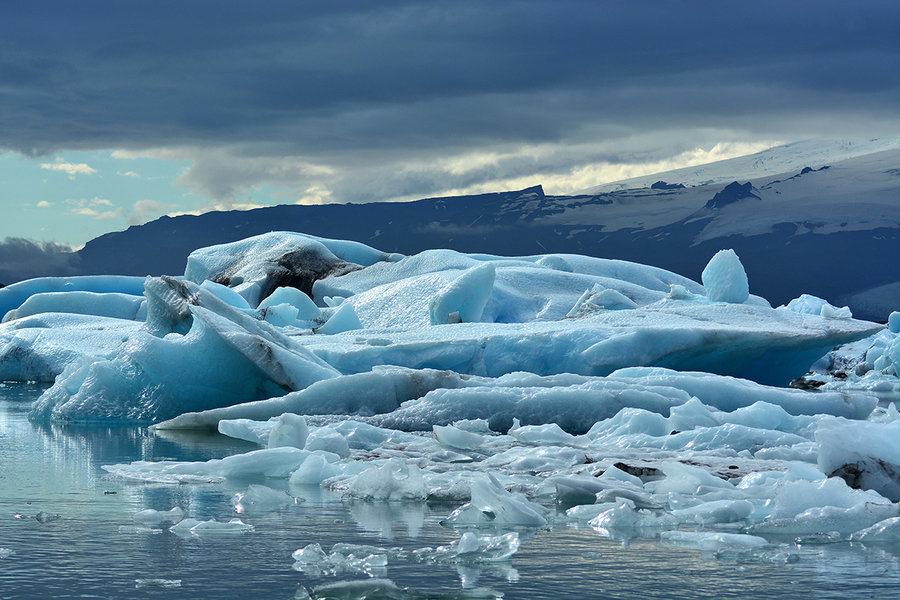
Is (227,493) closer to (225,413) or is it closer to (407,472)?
(407,472)

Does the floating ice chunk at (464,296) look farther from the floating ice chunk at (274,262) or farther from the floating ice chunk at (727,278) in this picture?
the floating ice chunk at (274,262)

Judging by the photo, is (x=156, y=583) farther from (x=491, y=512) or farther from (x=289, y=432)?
(x=289, y=432)

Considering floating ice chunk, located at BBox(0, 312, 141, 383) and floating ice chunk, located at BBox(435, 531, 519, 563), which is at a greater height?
floating ice chunk, located at BBox(0, 312, 141, 383)

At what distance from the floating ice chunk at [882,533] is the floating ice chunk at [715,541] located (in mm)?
329

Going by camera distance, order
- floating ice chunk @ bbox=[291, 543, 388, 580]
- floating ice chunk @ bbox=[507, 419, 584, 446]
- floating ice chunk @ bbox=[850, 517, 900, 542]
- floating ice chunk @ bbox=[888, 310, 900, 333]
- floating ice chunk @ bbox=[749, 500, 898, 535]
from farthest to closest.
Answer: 1. floating ice chunk @ bbox=[888, 310, 900, 333]
2. floating ice chunk @ bbox=[507, 419, 584, 446]
3. floating ice chunk @ bbox=[749, 500, 898, 535]
4. floating ice chunk @ bbox=[850, 517, 900, 542]
5. floating ice chunk @ bbox=[291, 543, 388, 580]

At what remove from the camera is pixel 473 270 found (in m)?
14.2

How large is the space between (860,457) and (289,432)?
3.00m

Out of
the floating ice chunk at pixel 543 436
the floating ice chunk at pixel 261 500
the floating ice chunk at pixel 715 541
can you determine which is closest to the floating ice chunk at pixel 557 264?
the floating ice chunk at pixel 543 436

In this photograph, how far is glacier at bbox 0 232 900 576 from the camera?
364cm

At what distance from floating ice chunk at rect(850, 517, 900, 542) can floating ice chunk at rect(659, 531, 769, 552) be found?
0.33 meters

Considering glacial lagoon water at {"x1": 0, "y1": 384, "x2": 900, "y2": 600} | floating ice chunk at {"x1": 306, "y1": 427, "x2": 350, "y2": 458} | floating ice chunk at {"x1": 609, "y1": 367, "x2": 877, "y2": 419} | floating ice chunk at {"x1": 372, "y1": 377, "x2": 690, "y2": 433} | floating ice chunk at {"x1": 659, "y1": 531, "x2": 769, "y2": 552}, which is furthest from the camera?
floating ice chunk at {"x1": 609, "y1": 367, "x2": 877, "y2": 419}

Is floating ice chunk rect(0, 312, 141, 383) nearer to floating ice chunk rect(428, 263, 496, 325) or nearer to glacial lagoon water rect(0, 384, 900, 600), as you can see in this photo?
floating ice chunk rect(428, 263, 496, 325)

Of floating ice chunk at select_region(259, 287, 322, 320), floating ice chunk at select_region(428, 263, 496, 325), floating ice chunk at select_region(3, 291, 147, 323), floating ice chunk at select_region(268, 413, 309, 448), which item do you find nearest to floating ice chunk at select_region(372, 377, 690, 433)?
floating ice chunk at select_region(268, 413, 309, 448)

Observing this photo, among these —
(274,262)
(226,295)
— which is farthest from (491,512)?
(274,262)
